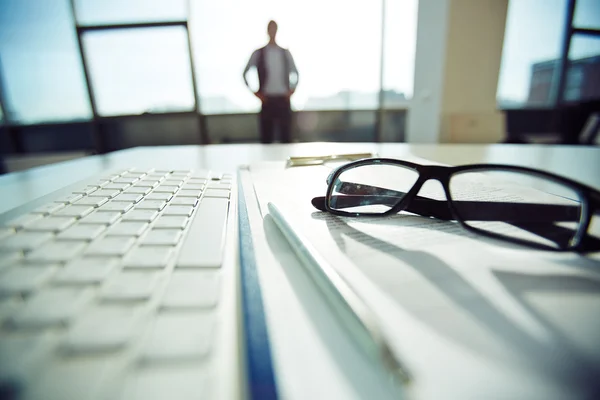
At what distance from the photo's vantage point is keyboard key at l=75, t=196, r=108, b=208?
0.27 m

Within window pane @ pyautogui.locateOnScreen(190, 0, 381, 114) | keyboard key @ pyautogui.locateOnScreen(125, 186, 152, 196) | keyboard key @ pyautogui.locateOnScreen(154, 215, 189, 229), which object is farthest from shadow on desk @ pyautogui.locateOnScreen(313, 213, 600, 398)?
window pane @ pyautogui.locateOnScreen(190, 0, 381, 114)

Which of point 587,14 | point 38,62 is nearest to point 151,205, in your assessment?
point 38,62

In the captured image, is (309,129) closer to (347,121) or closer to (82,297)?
(347,121)

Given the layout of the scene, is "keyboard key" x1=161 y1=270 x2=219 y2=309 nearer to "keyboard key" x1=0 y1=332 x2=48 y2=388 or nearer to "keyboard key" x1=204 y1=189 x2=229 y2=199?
"keyboard key" x1=0 y1=332 x2=48 y2=388

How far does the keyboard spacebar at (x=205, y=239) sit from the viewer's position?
0.55ft

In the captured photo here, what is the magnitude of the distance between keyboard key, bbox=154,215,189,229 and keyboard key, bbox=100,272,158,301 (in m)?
0.07

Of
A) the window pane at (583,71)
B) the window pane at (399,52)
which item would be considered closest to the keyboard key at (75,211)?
the window pane at (399,52)

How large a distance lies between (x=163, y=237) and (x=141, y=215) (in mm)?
62

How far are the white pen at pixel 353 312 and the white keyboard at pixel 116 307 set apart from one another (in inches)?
1.9

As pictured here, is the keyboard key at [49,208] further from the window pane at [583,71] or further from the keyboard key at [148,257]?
the window pane at [583,71]

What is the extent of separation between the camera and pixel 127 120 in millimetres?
3207

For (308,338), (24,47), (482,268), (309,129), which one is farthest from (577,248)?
(24,47)

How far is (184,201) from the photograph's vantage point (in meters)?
0.29

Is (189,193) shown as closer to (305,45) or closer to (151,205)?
(151,205)
